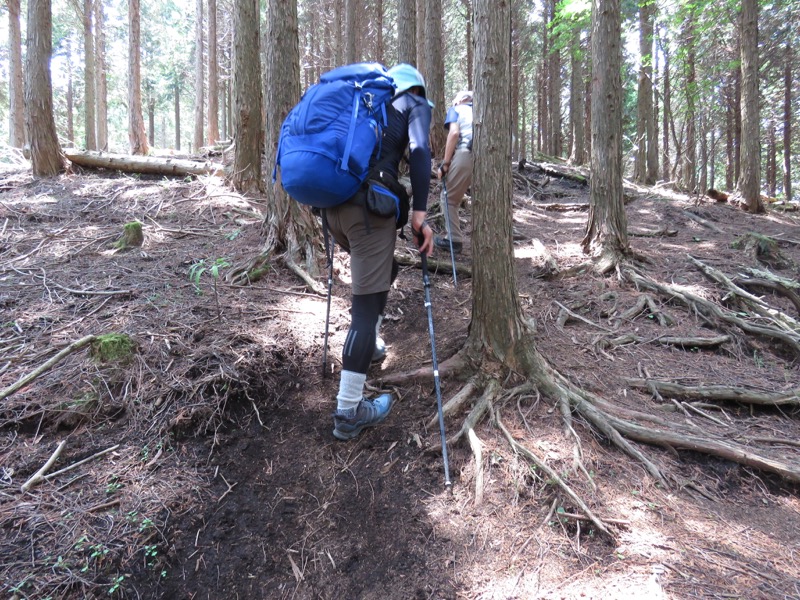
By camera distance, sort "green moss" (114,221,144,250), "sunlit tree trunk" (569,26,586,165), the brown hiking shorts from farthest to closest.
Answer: "sunlit tree trunk" (569,26,586,165)
"green moss" (114,221,144,250)
the brown hiking shorts

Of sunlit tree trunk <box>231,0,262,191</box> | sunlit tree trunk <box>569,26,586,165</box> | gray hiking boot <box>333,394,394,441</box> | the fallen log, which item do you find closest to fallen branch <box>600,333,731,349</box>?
gray hiking boot <box>333,394,394,441</box>

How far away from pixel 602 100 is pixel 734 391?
386 centimetres

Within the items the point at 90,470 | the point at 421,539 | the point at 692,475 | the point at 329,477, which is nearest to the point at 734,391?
the point at 692,475

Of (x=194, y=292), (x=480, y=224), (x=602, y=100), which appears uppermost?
(x=602, y=100)

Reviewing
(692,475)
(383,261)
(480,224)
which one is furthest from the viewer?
(480,224)

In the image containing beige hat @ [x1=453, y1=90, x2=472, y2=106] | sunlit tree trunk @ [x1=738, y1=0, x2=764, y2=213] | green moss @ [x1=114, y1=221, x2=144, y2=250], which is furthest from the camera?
sunlit tree trunk @ [x1=738, y1=0, x2=764, y2=213]

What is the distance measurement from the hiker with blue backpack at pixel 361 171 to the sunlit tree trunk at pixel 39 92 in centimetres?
738

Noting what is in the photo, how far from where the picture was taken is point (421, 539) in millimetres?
2375

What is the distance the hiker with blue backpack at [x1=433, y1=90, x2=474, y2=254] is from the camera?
5.63 m

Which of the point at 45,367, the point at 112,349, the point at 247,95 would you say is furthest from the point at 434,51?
the point at 45,367

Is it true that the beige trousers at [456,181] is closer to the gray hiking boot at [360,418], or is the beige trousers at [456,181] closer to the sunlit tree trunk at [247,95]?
the sunlit tree trunk at [247,95]

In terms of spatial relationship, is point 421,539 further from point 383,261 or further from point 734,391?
point 734,391

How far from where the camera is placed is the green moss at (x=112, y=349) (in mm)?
3049

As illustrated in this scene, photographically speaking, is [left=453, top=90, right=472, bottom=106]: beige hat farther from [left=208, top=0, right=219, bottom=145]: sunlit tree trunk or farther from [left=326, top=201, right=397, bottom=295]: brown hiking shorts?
[left=208, top=0, right=219, bottom=145]: sunlit tree trunk
